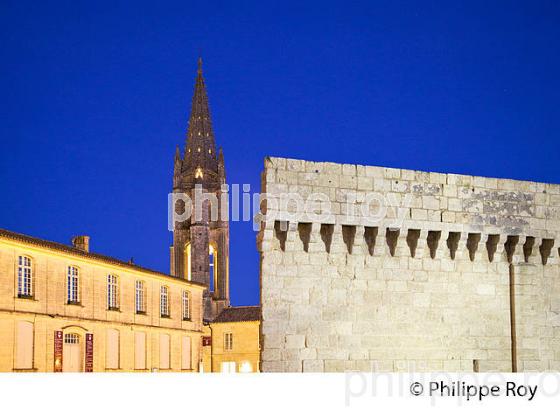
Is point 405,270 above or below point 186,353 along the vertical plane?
above

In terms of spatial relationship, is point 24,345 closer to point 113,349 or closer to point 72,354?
point 72,354

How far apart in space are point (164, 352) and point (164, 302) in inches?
106

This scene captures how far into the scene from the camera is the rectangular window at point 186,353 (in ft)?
164

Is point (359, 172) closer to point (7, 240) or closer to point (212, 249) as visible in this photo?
point (7, 240)

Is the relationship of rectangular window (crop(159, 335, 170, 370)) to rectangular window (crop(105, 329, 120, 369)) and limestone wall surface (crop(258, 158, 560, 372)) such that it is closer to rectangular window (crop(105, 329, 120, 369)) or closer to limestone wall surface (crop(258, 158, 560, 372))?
rectangular window (crop(105, 329, 120, 369))

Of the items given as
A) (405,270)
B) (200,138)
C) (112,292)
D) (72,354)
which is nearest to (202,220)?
(200,138)

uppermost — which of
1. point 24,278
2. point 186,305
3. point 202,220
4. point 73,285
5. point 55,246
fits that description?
point 202,220

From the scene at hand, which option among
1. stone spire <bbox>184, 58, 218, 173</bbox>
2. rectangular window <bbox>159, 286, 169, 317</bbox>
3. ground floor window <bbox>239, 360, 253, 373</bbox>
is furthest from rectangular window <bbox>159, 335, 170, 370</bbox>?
stone spire <bbox>184, 58, 218, 173</bbox>

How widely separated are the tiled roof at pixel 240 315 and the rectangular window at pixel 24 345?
26.4m

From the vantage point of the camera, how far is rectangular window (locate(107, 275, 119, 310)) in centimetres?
4191

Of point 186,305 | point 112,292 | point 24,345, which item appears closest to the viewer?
point 24,345

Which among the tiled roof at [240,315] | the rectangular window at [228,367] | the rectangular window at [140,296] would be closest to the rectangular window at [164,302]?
the rectangular window at [140,296]

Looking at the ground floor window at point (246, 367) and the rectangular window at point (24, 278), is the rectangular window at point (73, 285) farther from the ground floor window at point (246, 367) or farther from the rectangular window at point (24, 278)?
the ground floor window at point (246, 367)

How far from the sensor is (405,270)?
1669 centimetres
